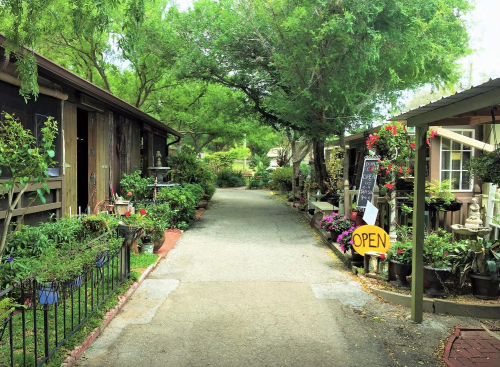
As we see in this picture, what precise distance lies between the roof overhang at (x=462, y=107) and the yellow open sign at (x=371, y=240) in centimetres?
203

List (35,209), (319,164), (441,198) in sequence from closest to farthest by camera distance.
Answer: (35,209) < (441,198) < (319,164)

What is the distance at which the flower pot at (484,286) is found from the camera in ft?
16.6

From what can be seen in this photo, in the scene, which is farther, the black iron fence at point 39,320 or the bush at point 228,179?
the bush at point 228,179

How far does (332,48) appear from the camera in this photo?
9.57m

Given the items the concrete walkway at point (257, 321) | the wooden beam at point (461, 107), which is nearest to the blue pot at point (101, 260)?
the concrete walkway at point (257, 321)

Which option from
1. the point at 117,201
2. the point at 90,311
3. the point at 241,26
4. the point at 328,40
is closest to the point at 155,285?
the point at 90,311

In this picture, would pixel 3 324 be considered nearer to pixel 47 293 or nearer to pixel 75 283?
pixel 47 293

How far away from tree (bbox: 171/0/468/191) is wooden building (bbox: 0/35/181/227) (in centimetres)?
343

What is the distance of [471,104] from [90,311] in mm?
4309

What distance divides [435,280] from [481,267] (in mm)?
602

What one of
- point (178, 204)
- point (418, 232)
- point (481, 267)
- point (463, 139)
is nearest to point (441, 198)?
point (463, 139)

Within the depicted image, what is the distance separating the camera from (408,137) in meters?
7.21

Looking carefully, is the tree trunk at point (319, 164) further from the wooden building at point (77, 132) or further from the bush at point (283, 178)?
the bush at point (283, 178)

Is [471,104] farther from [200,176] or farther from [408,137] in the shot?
[200,176]
